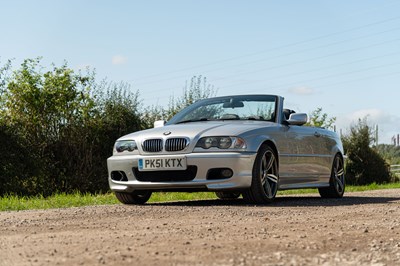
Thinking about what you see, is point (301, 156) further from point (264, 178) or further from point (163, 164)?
point (163, 164)

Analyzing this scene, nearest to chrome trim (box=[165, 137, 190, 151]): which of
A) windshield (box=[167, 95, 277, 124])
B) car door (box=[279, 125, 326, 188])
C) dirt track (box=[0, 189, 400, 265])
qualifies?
dirt track (box=[0, 189, 400, 265])

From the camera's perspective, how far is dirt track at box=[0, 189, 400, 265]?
16.2 feet

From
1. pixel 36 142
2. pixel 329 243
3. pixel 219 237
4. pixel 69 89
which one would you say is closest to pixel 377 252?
pixel 329 243

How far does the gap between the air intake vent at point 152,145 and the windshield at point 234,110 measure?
1251mm

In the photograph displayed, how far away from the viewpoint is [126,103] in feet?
66.7

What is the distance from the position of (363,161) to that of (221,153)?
64.3ft

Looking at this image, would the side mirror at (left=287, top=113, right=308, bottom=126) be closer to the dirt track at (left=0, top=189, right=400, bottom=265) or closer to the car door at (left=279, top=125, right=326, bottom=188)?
the car door at (left=279, top=125, right=326, bottom=188)

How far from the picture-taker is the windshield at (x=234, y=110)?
428 inches

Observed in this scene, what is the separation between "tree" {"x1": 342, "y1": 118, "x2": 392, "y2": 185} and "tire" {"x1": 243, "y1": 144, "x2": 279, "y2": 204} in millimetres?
18008

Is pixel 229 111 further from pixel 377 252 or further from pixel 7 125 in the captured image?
pixel 7 125

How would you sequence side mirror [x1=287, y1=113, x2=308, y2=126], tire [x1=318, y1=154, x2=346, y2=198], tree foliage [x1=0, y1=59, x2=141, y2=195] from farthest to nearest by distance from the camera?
tree foliage [x1=0, y1=59, x2=141, y2=195] → tire [x1=318, y1=154, x2=346, y2=198] → side mirror [x1=287, y1=113, x2=308, y2=126]

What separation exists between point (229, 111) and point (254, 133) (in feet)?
4.05

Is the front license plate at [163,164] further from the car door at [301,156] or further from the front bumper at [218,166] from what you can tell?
the car door at [301,156]

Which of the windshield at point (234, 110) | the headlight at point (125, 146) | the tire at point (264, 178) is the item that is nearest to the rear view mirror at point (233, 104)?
the windshield at point (234, 110)
